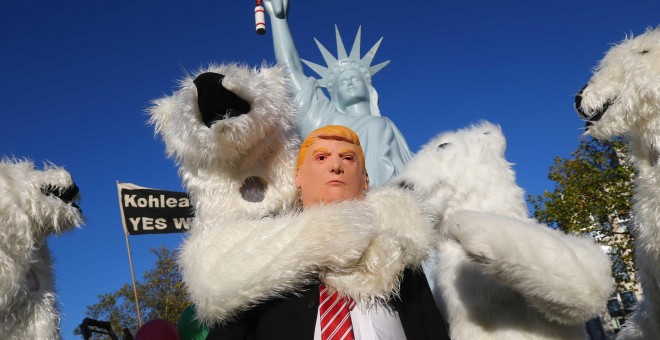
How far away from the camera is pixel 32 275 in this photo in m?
2.41

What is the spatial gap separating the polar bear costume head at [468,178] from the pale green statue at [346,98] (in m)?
2.23

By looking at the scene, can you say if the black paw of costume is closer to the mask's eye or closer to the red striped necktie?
the red striped necktie

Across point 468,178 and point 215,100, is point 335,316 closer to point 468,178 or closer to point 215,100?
point 215,100

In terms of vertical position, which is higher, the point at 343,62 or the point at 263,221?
the point at 343,62

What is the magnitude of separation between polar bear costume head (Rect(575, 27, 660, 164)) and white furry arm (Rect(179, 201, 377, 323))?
1.05m

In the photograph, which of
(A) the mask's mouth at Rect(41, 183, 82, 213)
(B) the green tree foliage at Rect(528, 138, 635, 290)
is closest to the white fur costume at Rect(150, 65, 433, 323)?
(A) the mask's mouth at Rect(41, 183, 82, 213)

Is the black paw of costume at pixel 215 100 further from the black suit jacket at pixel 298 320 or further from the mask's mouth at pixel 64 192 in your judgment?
the mask's mouth at pixel 64 192

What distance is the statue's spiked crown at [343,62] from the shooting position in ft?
21.3

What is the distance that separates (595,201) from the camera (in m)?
10.5

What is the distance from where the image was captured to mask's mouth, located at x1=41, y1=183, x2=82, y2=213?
8.31 ft

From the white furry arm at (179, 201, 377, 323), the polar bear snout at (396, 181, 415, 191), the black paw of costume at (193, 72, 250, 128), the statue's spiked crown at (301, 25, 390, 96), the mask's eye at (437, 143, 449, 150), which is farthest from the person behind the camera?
the statue's spiked crown at (301, 25, 390, 96)

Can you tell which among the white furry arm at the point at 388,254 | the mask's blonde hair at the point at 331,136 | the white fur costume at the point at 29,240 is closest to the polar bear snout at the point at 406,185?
the mask's blonde hair at the point at 331,136

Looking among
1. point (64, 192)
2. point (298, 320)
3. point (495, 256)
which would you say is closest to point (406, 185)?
point (495, 256)

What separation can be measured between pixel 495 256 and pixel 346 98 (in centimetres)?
453
